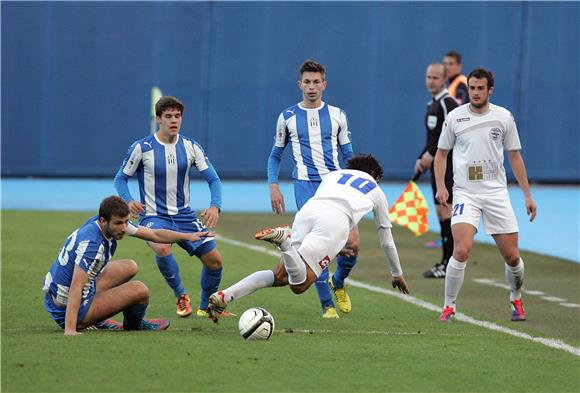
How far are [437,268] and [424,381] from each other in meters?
5.96

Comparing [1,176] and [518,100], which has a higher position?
[518,100]

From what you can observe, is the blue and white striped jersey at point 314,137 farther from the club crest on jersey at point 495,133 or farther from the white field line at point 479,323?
the white field line at point 479,323

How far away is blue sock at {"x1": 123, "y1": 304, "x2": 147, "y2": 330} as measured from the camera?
876cm

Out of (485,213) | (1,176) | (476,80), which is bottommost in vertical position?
(1,176)

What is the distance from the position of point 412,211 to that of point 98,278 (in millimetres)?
8296

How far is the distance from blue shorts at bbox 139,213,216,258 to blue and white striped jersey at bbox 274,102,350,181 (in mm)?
1079

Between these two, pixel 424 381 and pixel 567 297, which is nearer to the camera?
pixel 424 381

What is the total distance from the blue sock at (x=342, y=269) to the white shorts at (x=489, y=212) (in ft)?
3.16

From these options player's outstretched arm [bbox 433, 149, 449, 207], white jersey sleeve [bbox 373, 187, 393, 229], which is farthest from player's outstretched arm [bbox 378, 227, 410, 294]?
player's outstretched arm [bbox 433, 149, 449, 207]

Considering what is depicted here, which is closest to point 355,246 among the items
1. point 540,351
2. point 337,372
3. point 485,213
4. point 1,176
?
point 485,213

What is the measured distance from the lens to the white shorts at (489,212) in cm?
1004

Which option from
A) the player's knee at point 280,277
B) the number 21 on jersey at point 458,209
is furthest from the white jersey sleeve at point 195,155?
the number 21 on jersey at point 458,209

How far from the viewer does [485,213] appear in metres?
10.1

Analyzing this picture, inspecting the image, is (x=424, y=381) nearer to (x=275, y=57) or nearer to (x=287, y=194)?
(x=287, y=194)
